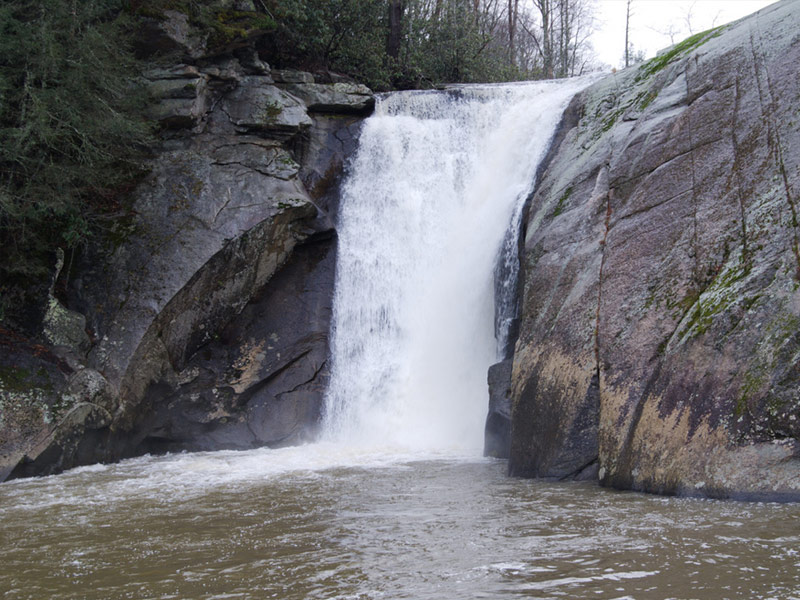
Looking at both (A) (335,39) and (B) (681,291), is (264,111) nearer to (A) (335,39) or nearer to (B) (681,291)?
(A) (335,39)

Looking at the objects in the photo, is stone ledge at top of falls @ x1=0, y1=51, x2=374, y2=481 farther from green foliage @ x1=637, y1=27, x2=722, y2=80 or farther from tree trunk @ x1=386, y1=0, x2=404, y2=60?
green foliage @ x1=637, y1=27, x2=722, y2=80

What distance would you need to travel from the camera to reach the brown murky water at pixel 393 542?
12.4 feet

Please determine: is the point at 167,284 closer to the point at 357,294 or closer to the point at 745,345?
the point at 357,294

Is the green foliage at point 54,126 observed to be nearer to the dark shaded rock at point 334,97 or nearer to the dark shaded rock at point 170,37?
the dark shaded rock at point 170,37

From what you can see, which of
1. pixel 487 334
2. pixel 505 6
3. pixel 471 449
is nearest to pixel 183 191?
pixel 487 334

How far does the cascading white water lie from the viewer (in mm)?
11719

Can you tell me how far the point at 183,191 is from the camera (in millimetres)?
12336

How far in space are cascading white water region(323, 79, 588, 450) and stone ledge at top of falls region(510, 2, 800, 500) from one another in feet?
7.59

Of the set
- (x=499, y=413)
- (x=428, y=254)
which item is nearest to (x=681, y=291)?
(x=499, y=413)

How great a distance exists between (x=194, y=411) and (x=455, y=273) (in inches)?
205

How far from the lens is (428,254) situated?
1316 centimetres

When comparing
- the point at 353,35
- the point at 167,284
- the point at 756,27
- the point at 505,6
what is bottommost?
the point at 167,284

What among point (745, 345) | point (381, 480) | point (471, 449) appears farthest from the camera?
point (471, 449)

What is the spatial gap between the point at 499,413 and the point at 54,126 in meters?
8.00
